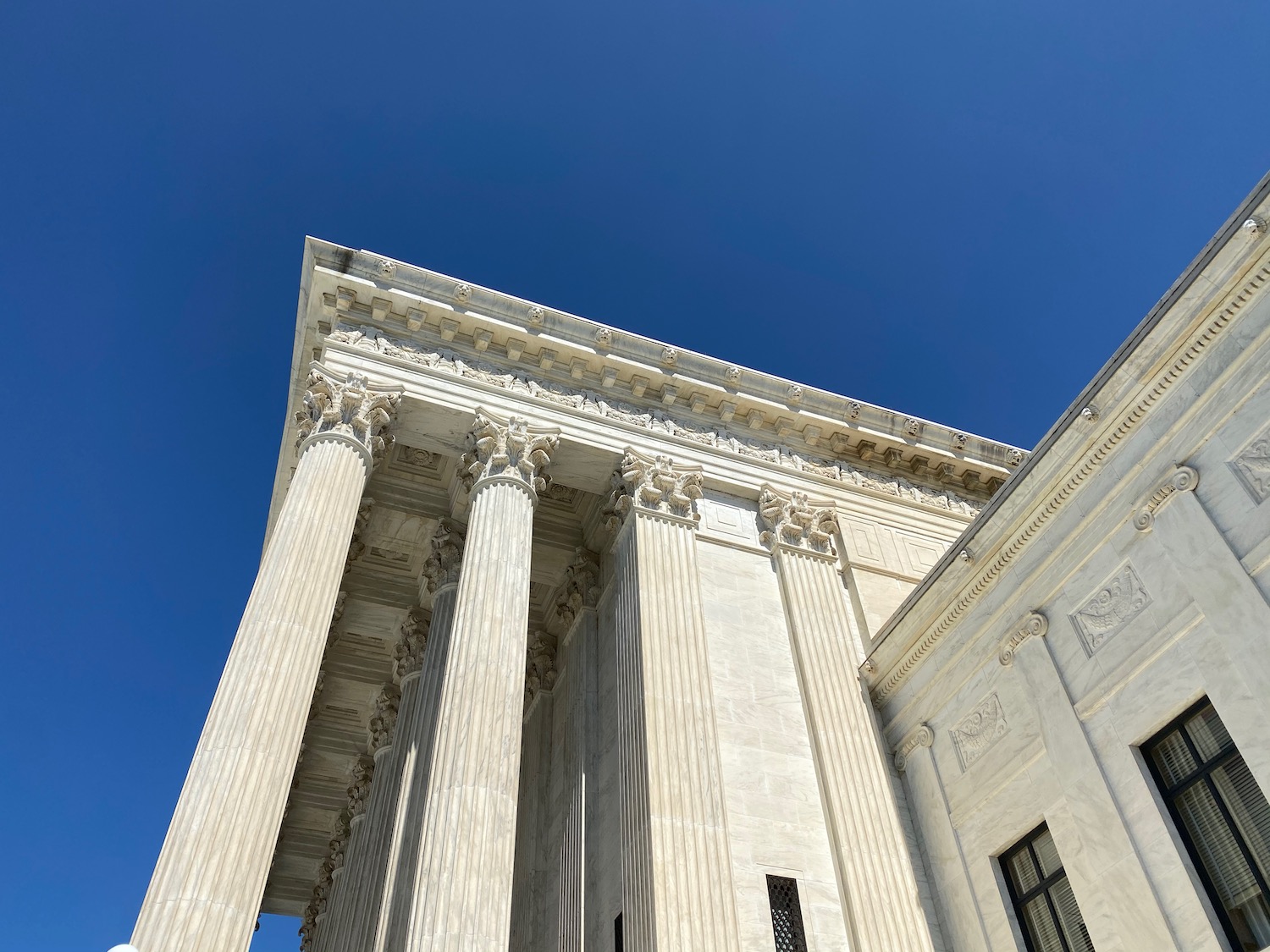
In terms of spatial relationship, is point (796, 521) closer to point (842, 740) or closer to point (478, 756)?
point (842, 740)

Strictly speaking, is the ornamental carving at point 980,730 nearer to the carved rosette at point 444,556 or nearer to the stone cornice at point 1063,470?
the stone cornice at point 1063,470

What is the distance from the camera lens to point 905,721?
19.5m

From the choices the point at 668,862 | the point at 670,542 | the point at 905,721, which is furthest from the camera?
the point at 670,542

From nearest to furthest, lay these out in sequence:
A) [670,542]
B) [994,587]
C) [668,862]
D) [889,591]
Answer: [668,862] < [994,587] < [670,542] < [889,591]

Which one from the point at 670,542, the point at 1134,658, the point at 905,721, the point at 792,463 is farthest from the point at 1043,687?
the point at 792,463

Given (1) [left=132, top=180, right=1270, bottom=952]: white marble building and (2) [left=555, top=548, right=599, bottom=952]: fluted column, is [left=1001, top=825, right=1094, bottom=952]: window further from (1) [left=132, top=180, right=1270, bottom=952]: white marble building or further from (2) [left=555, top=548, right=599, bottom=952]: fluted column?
(2) [left=555, top=548, right=599, bottom=952]: fluted column

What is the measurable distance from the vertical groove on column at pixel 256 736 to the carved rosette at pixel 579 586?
6652mm

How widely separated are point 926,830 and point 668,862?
5.47m

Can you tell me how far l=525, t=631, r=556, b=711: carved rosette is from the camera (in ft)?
81.8

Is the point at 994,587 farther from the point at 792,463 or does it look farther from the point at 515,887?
the point at 515,887

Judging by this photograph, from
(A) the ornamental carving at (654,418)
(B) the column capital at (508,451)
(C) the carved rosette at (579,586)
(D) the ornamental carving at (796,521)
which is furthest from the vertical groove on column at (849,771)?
(B) the column capital at (508,451)

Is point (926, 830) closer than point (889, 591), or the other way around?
point (926, 830)

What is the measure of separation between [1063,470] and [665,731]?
Result: 8124 millimetres

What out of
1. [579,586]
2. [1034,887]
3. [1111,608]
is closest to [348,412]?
[579,586]
